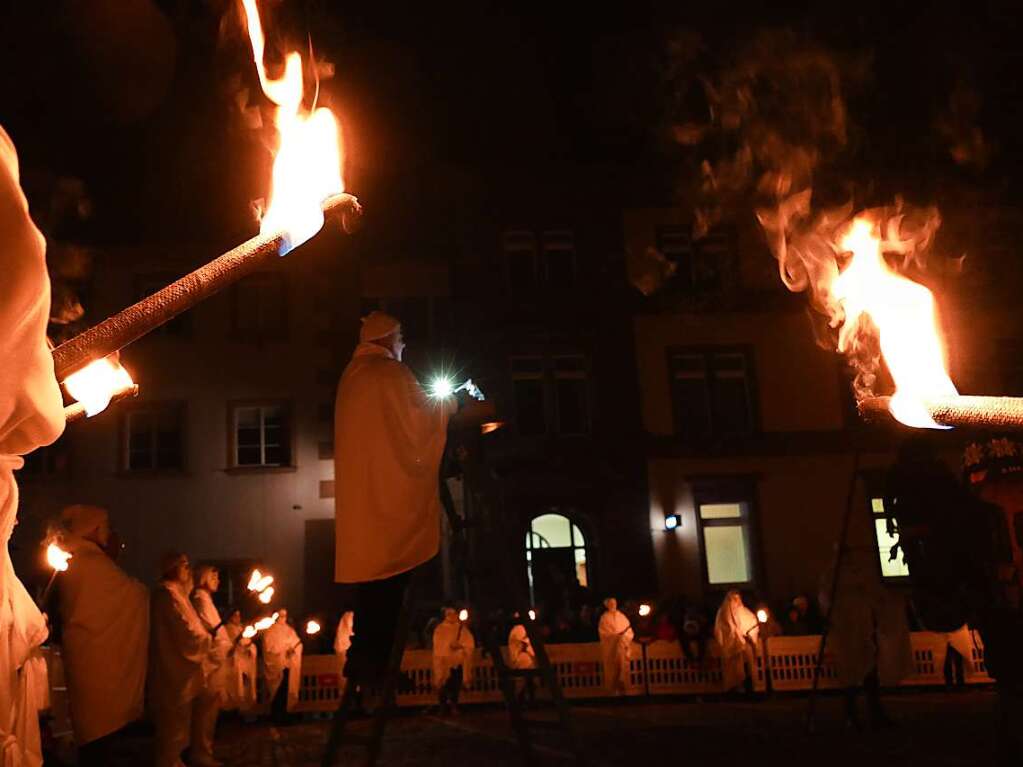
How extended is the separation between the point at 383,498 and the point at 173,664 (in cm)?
524

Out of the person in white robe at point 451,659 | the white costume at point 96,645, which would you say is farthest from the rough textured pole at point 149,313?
the person in white robe at point 451,659

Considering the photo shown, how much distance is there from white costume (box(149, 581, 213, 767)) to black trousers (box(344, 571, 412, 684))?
4751mm

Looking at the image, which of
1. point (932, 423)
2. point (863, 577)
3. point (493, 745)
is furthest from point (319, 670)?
point (932, 423)

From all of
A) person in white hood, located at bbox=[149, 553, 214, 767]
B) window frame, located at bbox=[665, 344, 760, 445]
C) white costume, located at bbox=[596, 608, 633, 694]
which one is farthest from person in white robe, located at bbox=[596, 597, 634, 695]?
window frame, located at bbox=[665, 344, 760, 445]

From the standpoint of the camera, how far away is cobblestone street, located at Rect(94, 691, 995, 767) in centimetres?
770

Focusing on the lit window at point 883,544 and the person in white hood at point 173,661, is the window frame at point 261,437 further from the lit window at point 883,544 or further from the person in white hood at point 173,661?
the lit window at point 883,544

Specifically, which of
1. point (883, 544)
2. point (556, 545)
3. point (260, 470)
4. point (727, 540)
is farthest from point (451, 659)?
point (883, 544)

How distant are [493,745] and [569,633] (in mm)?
8713

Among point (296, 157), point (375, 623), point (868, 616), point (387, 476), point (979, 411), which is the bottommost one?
point (868, 616)

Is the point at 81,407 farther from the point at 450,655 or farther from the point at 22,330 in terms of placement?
the point at 450,655

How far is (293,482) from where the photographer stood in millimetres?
23219

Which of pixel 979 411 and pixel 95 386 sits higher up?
pixel 95 386

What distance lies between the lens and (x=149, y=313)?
221 centimetres

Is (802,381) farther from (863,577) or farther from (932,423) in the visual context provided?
(932,423)
